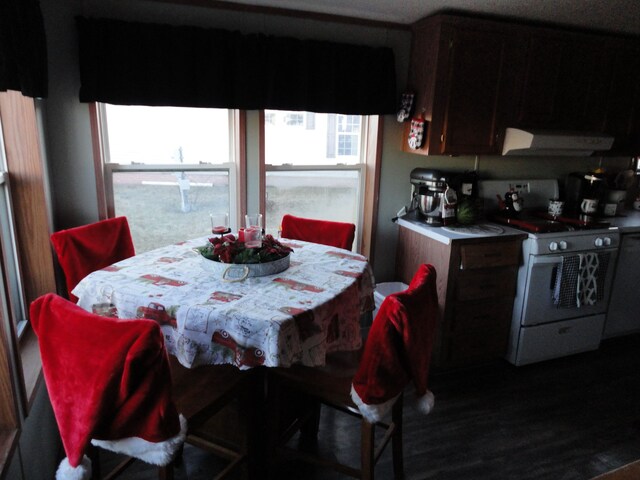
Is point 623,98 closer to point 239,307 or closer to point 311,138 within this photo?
point 311,138

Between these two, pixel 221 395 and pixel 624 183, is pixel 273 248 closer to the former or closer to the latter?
pixel 221 395

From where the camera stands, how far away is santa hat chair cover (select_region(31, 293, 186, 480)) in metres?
Result: 1.29

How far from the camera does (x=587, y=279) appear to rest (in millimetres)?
2955

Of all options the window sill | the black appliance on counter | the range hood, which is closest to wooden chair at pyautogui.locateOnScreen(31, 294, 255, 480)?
the window sill

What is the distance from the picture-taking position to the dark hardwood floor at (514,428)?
83.7 inches

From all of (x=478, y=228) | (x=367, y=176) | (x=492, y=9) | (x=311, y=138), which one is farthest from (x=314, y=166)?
(x=492, y=9)

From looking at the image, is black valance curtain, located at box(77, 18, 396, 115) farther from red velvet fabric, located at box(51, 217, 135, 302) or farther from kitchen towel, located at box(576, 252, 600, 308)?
kitchen towel, located at box(576, 252, 600, 308)

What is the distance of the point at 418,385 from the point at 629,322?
8.41 feet

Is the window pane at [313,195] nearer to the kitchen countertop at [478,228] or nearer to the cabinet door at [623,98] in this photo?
the kitchen countertop at [478,228]

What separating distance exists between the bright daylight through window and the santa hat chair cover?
1.85m

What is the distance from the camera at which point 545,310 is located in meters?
2.96

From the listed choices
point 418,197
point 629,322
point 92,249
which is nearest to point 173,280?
point 92,249

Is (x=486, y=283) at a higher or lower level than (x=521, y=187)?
lower

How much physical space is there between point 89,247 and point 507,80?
2774mm
